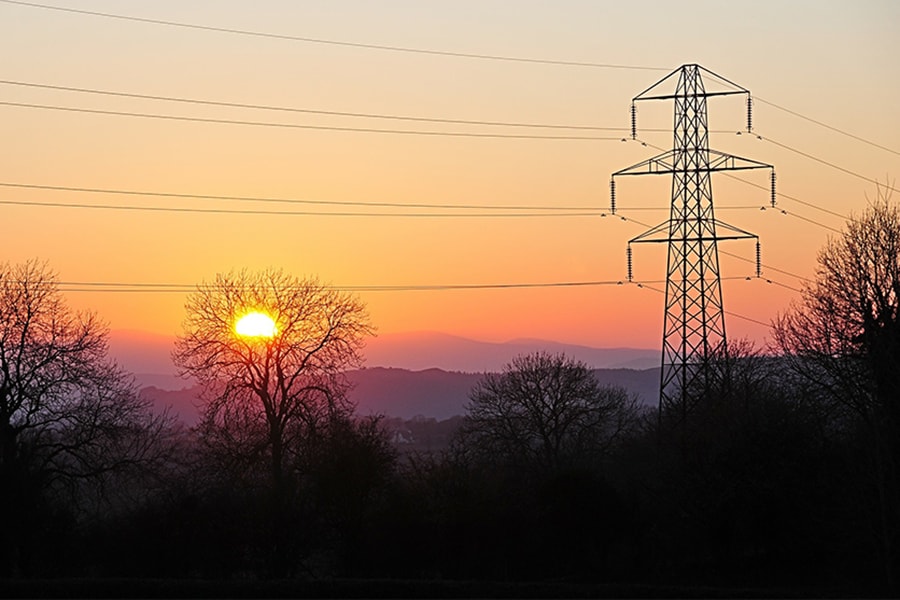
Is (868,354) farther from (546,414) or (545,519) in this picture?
(546,414)

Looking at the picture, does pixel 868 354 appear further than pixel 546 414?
No

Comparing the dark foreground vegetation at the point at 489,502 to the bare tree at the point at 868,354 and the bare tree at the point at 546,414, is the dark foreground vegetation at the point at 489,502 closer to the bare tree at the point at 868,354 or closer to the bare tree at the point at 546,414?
the bare tree at the point at 868,354

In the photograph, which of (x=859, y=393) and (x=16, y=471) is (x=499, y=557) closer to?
(x=859, y=393)

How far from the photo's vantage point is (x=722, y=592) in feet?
108

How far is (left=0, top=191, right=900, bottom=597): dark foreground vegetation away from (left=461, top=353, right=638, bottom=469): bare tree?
2226cm

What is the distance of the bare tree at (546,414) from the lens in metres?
68.1

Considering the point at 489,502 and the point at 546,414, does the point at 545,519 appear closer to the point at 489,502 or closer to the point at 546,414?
the point at 489,502

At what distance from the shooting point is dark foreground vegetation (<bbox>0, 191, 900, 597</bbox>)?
35188 mm

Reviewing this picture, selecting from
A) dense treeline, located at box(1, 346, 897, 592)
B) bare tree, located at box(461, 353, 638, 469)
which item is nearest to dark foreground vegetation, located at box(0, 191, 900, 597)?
dense treeline, located at box(1, 346, 897, 592)

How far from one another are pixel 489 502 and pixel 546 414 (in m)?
31.7

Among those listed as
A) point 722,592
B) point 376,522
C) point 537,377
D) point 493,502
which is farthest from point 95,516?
point 537,377

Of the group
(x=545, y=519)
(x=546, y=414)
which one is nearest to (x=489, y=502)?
(x=545, y=519)

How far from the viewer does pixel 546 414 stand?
7156 centimetres

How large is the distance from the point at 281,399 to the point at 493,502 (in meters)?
15.1
